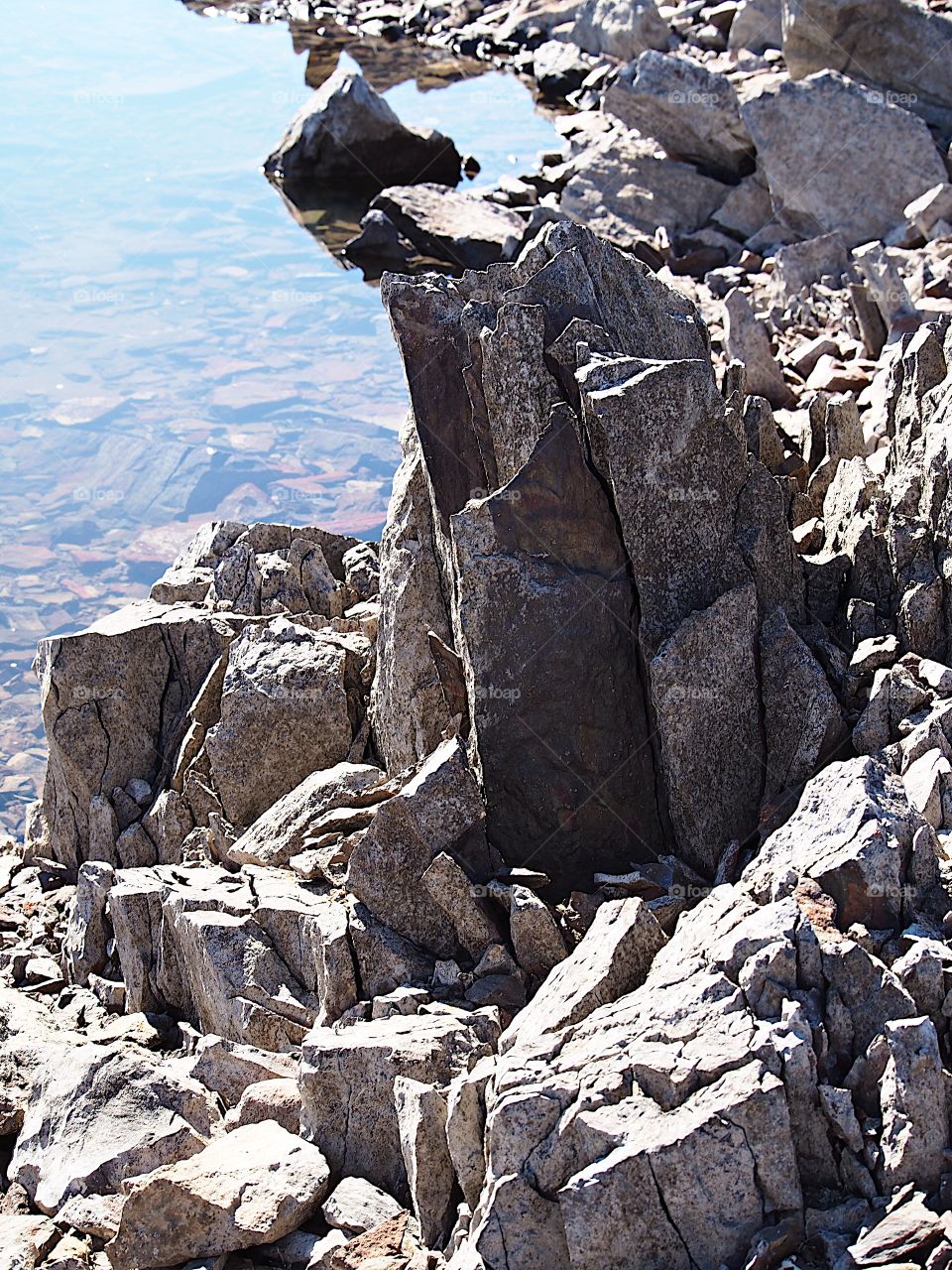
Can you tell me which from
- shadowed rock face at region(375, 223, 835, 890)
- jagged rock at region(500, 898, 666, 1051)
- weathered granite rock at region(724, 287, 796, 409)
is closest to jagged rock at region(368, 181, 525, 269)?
weathered granite rock at region(724, 287, 796, 409)

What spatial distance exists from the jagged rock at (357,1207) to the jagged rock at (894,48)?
107 feet

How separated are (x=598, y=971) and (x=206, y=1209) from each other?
10.6ft

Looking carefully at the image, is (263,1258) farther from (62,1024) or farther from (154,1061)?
(62,1024)

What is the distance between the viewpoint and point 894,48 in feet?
117

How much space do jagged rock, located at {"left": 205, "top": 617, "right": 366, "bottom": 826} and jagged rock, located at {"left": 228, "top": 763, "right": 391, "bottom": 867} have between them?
101 centimetres

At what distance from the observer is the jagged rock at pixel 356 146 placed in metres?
51.2

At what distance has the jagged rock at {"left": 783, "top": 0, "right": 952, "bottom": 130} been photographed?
116 ft

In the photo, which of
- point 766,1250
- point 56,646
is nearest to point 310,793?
point 56,646

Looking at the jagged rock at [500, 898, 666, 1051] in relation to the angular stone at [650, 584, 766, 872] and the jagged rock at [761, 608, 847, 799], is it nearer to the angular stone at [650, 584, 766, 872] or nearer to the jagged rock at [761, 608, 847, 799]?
the angular stone at [650, 584, 766, 872]

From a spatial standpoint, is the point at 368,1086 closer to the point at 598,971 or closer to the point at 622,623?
the point at 598,971

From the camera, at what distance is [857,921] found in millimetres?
9430

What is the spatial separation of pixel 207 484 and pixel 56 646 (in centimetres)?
8248

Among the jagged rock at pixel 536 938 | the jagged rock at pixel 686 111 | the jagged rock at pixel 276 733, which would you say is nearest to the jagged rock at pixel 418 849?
the jagged rock at pixel 536 938

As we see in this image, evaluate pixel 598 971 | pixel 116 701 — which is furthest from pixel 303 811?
pixel 598 971
